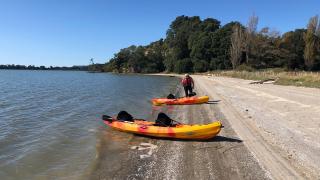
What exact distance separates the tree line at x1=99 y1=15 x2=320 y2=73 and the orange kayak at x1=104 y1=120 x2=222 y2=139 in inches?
2480

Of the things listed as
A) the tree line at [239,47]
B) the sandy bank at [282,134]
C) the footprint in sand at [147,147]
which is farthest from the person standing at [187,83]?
the tree line at [239,47]

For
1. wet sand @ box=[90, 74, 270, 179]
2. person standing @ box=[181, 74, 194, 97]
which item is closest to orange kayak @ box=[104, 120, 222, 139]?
wet sand @ box=[90, 74, 270, 179]

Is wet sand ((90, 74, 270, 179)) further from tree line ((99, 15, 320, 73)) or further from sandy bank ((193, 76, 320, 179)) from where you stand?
tree line ((99, 15, 320, 73))

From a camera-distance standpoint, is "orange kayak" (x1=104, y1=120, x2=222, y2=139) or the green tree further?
the green tree

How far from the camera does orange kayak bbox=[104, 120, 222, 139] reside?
37.7 feet

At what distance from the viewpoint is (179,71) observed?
334ft

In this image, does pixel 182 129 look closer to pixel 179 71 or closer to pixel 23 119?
pixel 23 119

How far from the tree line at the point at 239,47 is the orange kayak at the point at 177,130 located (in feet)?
207

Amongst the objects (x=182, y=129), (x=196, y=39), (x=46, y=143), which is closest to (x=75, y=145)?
(x=46, y=143)

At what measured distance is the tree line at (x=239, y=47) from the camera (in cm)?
7394

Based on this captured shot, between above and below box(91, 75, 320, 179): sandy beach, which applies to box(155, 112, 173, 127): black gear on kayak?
above

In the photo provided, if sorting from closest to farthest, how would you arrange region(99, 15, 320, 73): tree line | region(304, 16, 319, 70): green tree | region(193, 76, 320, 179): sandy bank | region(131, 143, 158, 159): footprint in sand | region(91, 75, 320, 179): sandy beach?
region(91, 75, 320, 179): sandy beach, region(193, 76, 320, 179): sandy bank, region(131, 143, 158, 159): footprint in sand, region(304, 16, 319, 70): green tree, region(99, 15, 320, 73): tree line

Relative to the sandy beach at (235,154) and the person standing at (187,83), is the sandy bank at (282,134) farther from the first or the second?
the person standing at (187,83)

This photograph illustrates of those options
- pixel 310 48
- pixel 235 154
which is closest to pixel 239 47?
pixel 310 48
